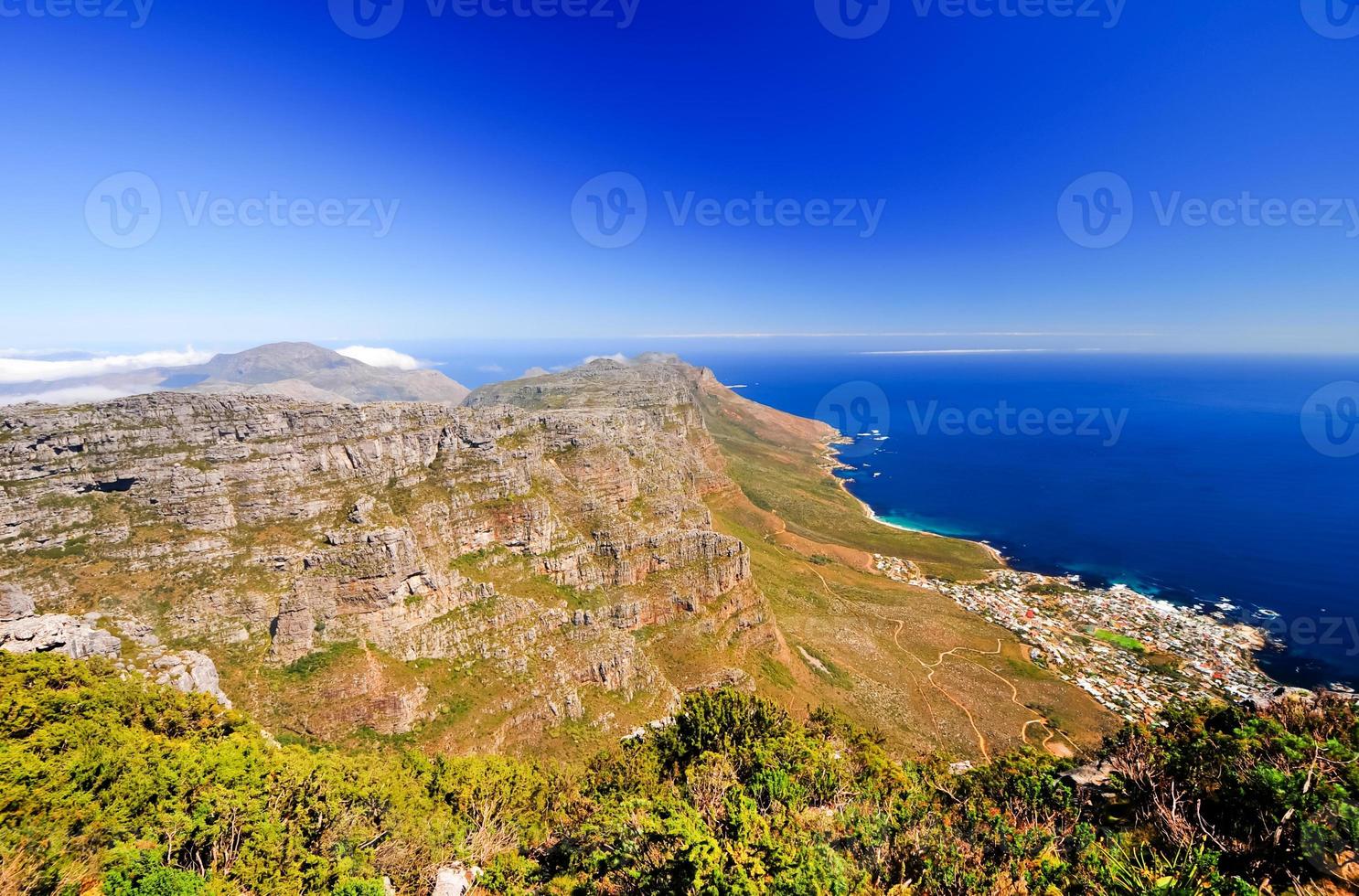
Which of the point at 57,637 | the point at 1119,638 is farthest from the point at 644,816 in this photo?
the point at 1119,638

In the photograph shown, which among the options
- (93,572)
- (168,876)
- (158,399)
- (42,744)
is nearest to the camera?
(168,876)

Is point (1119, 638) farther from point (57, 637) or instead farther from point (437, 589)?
point (57, 637)

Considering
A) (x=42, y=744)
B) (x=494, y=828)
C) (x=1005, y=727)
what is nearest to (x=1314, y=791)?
(x=494, y=828)

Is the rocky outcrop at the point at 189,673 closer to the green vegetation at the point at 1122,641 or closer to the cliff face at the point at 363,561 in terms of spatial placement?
the cliff face at the point at 363,561

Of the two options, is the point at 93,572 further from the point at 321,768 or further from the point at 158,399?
the point at 321,768

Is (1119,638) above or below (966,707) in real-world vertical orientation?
below
